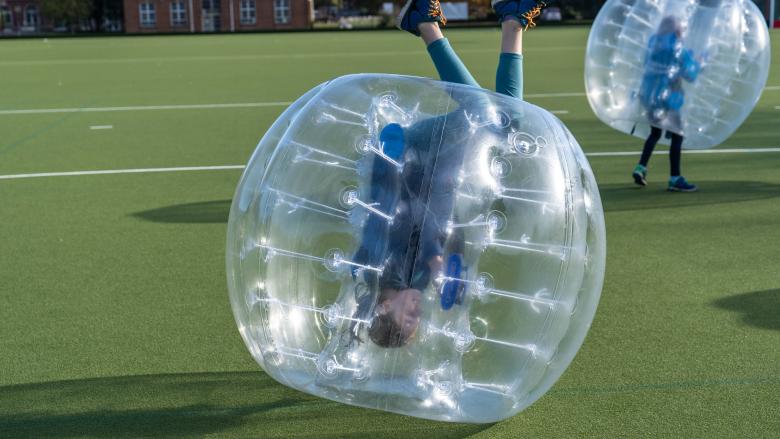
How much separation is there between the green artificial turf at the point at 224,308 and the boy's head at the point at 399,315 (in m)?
0.52

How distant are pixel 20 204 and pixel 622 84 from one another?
453 cm

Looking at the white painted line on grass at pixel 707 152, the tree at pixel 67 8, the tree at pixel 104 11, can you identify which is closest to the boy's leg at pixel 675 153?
the white painted line on grass at pixel 707 152

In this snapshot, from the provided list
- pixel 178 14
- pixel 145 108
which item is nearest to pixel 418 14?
pixel 145 108

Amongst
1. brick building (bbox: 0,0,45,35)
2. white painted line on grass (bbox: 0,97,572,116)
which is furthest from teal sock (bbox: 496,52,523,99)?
brick building (bbox: 0,0,45,35)

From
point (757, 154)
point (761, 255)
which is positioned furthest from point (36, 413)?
point (757, 154)

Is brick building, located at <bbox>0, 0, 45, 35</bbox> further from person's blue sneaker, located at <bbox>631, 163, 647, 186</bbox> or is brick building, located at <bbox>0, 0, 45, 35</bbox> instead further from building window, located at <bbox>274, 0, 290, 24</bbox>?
person's blue sneaker, located at <bbox>631, 163, 647, 186</bbox>

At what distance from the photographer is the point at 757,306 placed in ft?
15.6

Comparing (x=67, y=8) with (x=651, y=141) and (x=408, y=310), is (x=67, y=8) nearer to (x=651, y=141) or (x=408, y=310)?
(x=651, y=141)

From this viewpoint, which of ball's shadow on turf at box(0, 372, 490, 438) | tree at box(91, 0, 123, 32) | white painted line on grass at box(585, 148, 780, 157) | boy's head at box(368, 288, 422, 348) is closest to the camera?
boy's head at box(368, 288, 422, 348)

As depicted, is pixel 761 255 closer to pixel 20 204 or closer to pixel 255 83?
pixel 20 204

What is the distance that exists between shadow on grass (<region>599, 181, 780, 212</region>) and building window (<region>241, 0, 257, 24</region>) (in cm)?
5592

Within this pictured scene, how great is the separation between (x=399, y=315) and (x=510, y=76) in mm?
1246

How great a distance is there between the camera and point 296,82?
1697 centimetres

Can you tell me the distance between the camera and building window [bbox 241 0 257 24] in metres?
61.1
